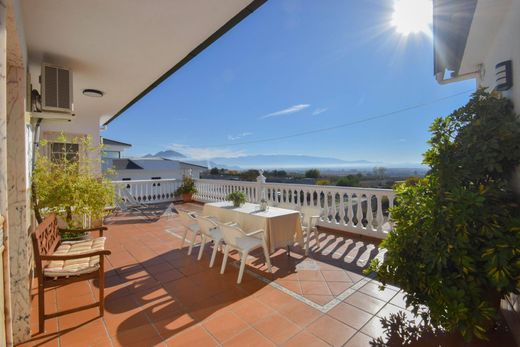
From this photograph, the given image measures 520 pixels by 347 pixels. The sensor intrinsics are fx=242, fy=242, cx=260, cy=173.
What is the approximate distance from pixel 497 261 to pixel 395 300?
1.38m

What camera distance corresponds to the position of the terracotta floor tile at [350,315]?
7.29 feet

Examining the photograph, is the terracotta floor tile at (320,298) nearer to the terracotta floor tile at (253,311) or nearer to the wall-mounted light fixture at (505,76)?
the terracotta floor tile at (253,311)

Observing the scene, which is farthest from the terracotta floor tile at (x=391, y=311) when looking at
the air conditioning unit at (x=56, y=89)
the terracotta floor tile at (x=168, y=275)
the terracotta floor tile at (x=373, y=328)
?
the air conditioning unit at (x=56, y=89)

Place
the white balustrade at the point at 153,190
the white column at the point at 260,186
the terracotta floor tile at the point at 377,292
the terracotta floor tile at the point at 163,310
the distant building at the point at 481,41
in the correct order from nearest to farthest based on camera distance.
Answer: the distant building at the point at 481,41
the terracotta floor tile at the point at 163,310
the terracotta floor tile at the point at 377,292
the white column at the point at 260,186
the white balustrade at the point at 153,190

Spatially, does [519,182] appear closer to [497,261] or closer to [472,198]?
[472,198]

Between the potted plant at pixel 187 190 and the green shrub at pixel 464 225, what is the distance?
25.7 ft

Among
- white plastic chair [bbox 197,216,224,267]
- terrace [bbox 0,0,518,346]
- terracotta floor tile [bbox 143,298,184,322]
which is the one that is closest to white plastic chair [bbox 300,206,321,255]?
terrace [bbox 0,0,518,346]

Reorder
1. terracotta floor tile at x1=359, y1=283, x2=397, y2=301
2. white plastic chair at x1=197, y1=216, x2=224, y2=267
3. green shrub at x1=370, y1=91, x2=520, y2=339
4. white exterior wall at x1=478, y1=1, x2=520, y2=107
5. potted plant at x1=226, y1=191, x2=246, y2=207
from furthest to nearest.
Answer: potted plant at x1=226, y1=191, x2=246, y2=207 < white plastic chair at x1=197, y1=216, x2=224, y2=267 < terracotta floor tile at x1=359, y1=283, x2=397, y2=301 < white exterior wall at x1=478, y1=1, x2=520, y2=107 < green shrub at x1=370, y1=91, x2=520, y2=339

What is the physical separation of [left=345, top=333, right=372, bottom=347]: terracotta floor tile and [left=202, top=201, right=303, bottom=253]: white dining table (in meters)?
1.55

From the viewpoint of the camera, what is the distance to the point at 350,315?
2322mm

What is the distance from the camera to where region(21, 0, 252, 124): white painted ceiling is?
2.25 meters

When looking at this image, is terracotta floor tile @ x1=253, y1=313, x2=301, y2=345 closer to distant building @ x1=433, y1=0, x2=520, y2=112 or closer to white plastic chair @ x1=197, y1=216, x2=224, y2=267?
white plastic chair @ x1=197, y1=216, x2=224, y2=267

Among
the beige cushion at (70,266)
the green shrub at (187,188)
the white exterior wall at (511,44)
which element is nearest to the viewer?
the white exterior wall at (511,44)

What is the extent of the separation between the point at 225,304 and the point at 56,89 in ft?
11.3
